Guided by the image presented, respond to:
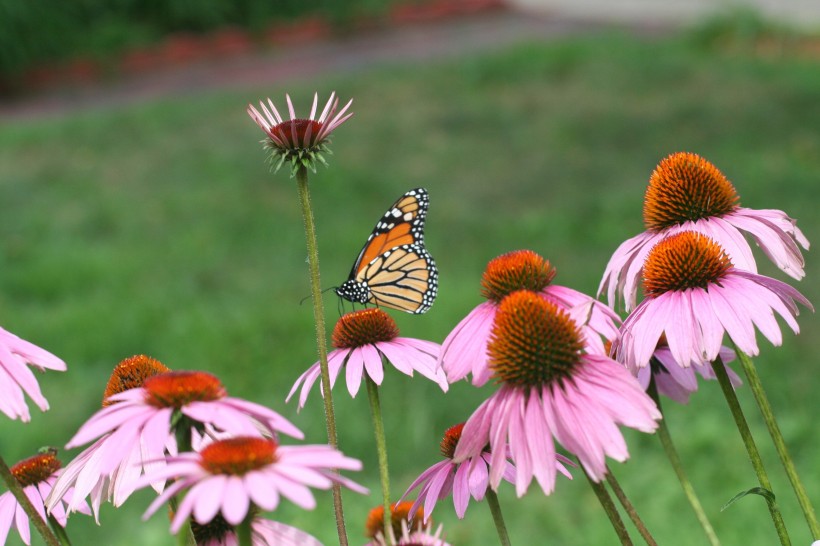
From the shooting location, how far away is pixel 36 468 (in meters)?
1.29

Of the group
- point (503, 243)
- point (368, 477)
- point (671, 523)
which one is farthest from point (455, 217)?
point (671, 523)

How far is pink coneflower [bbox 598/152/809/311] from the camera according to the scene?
1.33 meters

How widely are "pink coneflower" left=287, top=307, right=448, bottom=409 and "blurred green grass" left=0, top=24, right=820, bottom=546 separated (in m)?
1.88

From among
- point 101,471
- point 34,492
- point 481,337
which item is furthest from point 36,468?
point 481,337

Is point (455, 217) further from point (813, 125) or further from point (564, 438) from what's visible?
point (564, 438)

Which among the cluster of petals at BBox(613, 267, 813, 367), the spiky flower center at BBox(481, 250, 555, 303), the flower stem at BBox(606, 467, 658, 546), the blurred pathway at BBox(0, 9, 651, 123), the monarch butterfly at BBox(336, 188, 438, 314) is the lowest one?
the flower stem at BBox(606, 467, 658, 546)

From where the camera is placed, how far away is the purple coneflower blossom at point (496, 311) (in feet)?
3.57

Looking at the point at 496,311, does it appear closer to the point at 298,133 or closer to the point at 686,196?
the point at 298,133

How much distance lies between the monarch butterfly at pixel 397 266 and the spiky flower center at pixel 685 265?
35.9 inches

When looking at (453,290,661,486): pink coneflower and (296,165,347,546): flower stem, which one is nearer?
(453,290,661,486): pink coneflower

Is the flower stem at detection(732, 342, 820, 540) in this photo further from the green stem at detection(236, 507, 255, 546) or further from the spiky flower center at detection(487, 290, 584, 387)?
the green stem at detection(236, 507, 255, 546)

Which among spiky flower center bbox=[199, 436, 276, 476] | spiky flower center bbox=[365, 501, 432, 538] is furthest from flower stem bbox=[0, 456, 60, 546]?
spiky flower center bbox=[365, 501, 432, 538]

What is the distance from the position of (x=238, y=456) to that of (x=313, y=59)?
1118cm

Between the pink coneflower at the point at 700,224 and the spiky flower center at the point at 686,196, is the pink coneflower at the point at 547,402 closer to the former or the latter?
the pink coneflower at the point at 700,224
